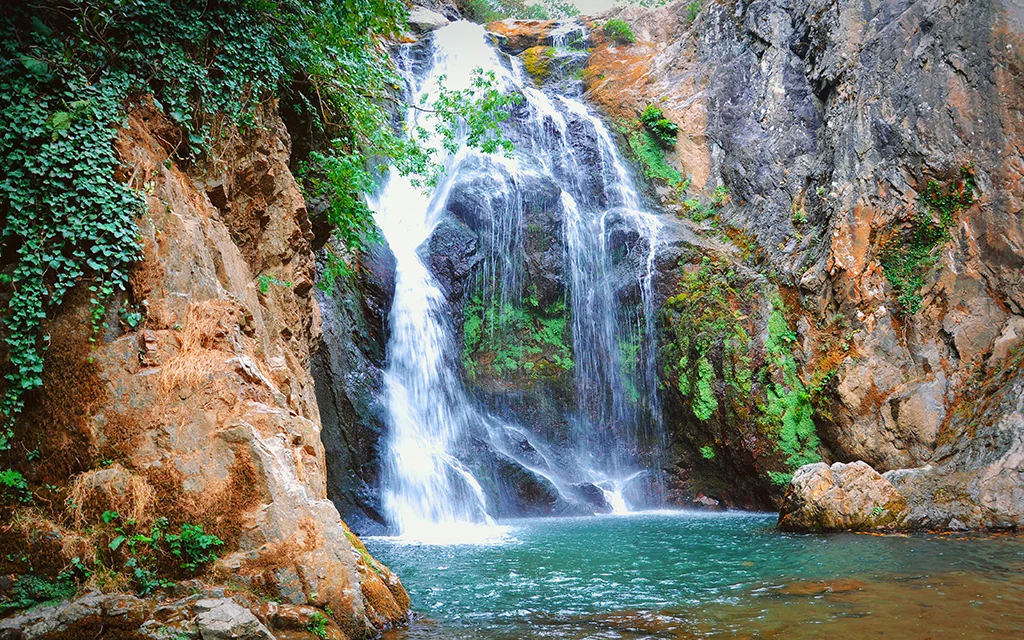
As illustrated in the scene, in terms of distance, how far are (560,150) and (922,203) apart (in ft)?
36.8

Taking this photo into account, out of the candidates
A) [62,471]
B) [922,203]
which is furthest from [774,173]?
[62,471]

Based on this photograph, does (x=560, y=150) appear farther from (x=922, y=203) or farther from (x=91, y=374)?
(x=91, y=374)

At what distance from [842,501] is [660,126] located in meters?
14.9

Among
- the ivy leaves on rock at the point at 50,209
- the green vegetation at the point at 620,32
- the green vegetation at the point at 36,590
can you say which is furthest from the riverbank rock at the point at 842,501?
the green vegetation at the point at 620,32

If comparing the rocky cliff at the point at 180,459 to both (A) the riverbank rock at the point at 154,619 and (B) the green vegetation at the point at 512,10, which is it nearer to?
(A) the riverbank rock at the point at 154,619

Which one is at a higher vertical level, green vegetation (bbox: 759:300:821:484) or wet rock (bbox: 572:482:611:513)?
green vegetation (bbox: 759:300:821:484)

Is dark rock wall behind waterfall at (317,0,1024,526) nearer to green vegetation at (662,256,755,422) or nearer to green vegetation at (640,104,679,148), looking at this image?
green vegetation at (662,256,755,422)

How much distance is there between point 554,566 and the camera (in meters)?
8.09

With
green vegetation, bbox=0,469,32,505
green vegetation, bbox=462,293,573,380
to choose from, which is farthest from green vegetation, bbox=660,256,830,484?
green vegetation, bbox=0,469,32,505

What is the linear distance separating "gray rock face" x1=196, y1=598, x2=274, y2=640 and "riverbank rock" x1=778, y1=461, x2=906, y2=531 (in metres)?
9.05

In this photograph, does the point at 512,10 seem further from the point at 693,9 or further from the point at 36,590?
the point at 36,590

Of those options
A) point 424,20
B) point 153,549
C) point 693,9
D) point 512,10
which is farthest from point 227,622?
point 512,10

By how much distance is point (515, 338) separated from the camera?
1784cm

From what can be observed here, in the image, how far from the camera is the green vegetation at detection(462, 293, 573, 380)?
1752 cm
